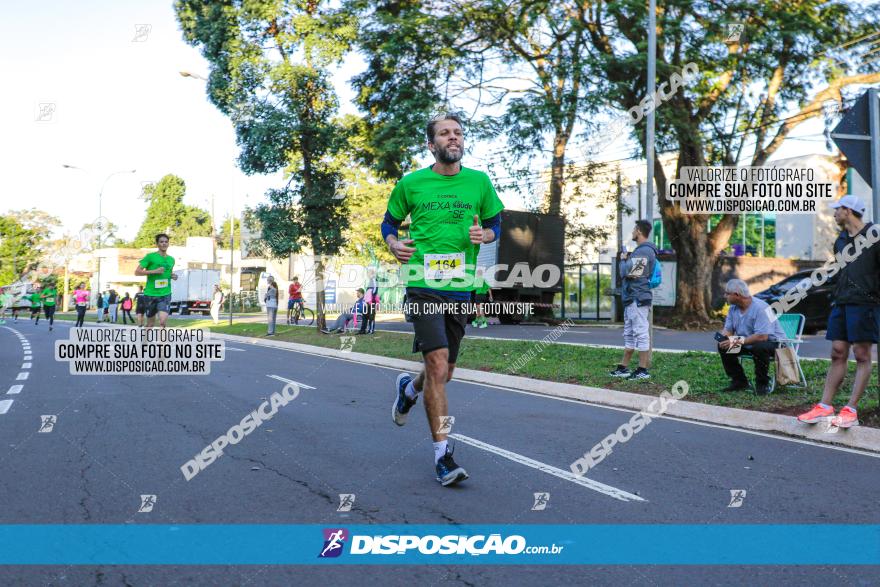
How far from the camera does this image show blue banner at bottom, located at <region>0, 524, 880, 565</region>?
3.45 m

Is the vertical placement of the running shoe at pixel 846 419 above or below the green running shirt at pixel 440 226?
below

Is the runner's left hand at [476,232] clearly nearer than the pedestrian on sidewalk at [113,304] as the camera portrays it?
Yes

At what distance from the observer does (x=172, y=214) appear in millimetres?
109188

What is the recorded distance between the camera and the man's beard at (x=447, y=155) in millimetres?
4911

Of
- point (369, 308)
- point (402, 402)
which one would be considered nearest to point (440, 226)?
point (402, 402)

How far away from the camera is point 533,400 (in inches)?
369

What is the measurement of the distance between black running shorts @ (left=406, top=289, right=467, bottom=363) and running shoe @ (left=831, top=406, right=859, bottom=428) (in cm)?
368

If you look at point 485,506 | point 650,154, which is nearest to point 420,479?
point 485,506

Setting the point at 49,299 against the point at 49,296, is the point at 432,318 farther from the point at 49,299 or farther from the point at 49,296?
the point at 49,296

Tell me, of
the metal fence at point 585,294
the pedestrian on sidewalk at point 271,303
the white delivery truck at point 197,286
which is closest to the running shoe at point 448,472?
the pedestrian on sidewalk at point 271,303

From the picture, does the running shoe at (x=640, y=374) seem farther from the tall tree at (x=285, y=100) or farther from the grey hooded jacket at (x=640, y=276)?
the tall tree at (x=285, y=100)

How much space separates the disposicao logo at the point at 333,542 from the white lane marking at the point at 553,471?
1.69 meters

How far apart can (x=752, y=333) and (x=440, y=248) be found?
518 centimetres

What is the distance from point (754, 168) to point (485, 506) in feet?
71.1
